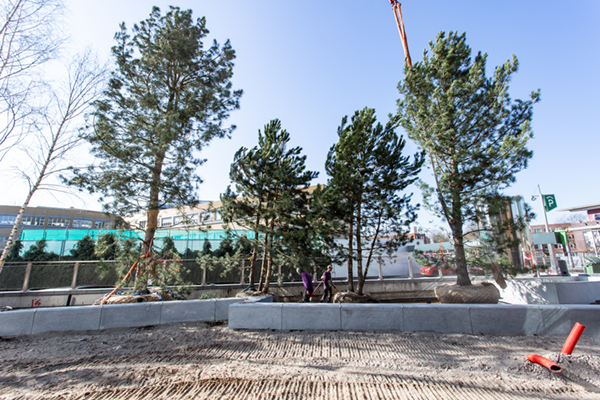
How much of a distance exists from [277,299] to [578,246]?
70.7m

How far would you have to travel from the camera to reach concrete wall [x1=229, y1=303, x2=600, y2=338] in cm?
556

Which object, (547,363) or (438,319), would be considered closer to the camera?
(547,363)

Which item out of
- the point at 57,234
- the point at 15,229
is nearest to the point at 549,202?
the point at 15,229

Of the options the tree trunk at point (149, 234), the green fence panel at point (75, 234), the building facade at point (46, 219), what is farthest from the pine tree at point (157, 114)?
the building facade at point (46, 219)

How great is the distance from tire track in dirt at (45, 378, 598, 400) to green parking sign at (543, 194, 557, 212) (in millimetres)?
21061

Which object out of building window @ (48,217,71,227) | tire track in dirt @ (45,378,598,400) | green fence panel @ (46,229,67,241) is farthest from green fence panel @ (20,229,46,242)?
building window @ (48,217,71,227)

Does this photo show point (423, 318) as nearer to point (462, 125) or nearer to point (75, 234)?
point (462, 125)

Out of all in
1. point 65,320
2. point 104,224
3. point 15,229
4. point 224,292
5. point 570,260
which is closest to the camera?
point 65,320

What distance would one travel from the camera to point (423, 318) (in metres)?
5.98

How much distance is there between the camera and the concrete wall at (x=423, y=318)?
5.56 metres

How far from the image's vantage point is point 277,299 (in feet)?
43.1

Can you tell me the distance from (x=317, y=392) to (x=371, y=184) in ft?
24.5

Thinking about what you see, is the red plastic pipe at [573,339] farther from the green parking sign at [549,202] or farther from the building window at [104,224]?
the green parking sign at [549,202]

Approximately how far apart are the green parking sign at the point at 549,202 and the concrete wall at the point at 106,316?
22284 millimetres
